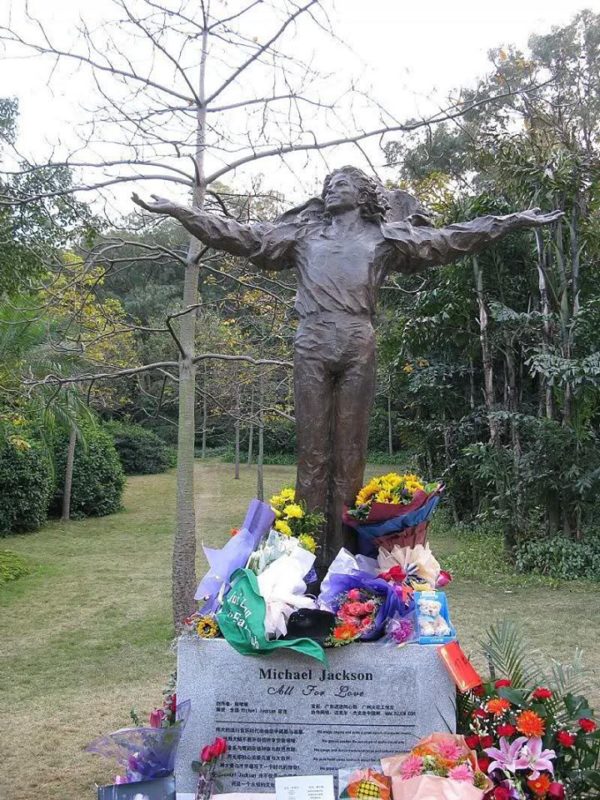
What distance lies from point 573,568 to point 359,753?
7702 millimetres

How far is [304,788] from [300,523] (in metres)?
1.19

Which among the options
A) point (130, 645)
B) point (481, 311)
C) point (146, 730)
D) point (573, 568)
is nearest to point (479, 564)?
point (573, 568)

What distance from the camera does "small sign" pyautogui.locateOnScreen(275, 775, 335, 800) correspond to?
10.2 feet

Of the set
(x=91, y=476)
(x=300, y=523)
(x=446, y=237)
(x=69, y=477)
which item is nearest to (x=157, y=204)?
(x=446, y=237)

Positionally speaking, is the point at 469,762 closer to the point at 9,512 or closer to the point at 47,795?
the point at 47,795

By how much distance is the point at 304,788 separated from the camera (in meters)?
3.12

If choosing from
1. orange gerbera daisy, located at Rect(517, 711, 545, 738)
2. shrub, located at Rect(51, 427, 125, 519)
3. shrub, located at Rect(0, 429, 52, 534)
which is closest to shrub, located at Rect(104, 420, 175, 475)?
shrub, located at Rect(51, 427, 125, 519)

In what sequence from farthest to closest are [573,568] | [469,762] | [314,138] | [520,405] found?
1. [520,405]
2. [573,568]
3. [314,138]
4. [469,762]

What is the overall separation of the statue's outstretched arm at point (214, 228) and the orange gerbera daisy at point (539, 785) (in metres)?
2.82

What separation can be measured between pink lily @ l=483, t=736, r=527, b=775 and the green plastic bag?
751 millimetres

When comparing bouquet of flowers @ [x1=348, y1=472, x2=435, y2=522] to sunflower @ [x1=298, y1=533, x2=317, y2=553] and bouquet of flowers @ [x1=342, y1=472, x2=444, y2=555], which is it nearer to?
bouquet of flowers @ [x1=342, y1=472, x2=444, y2=555]

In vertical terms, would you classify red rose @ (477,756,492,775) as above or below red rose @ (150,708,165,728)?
above

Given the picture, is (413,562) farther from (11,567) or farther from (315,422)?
(11,567)

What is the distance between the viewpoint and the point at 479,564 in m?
11.2
